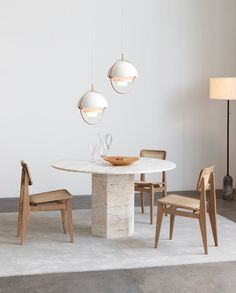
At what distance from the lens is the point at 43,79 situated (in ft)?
22.4

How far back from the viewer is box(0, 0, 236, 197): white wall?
6.76m

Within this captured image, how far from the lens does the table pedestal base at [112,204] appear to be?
502 centimetres

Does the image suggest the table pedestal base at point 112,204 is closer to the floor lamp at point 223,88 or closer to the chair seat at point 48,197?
the chair seat at point 48,197

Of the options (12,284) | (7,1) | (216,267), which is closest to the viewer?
(12,284)

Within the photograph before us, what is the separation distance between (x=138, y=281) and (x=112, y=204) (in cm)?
126

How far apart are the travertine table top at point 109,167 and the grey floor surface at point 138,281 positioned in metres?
0.90

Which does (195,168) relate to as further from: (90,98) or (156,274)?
(156,274)

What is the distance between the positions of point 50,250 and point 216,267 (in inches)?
54.8

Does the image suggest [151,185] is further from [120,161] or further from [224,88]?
[224,88]

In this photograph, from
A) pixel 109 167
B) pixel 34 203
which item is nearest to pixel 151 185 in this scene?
pixel 109 167

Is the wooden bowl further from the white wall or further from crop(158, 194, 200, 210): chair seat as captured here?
the white wall

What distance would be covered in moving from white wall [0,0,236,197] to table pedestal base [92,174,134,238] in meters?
1.98

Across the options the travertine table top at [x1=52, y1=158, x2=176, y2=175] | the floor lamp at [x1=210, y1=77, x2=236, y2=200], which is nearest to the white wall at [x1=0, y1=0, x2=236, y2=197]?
the floor lamp at [x1=210, y1=77, x2=236, y2=200]

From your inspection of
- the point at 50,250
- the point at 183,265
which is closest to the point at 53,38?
the point at 50,250
